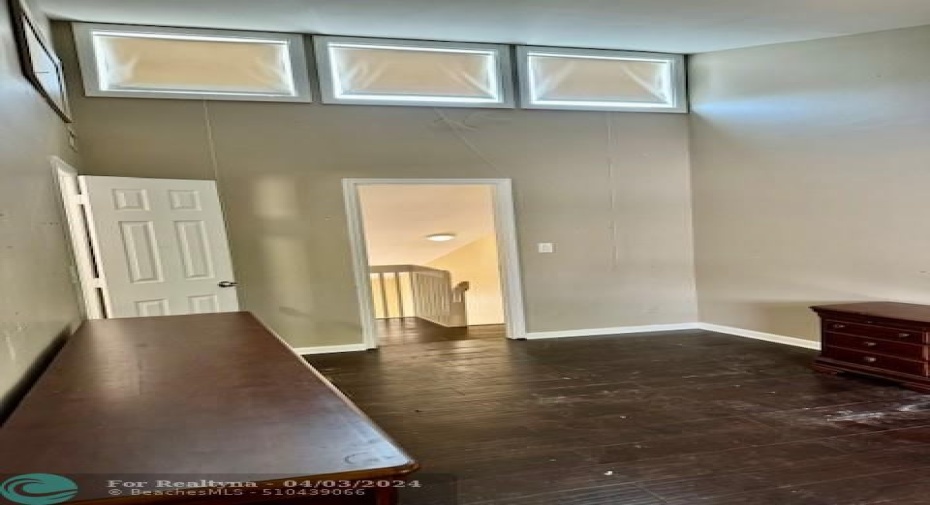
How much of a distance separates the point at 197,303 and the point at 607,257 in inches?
148

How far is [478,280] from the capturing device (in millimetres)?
7598

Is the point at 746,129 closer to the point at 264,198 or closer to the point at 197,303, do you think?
the point at 264,198

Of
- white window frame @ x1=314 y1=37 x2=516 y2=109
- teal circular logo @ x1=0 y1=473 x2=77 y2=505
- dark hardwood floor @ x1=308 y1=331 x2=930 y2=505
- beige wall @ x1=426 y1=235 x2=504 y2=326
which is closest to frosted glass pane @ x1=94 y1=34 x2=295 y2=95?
white window frame @ x1=314 y1=37 x2=516 y2=109

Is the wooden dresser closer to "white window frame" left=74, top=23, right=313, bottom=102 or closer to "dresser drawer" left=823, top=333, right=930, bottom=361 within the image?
"dresser drawer" left=823, top=333, right=930, bottom=361

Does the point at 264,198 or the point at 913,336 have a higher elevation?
the point at 264,198

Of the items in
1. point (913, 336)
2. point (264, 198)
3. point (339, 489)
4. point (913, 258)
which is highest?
point (264, 198)

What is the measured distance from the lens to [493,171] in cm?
443

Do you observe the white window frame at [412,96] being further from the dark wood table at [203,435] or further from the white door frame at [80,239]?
the dark wood table at [203,435]

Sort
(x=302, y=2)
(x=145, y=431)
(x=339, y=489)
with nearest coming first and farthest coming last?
(x=339, y=489) → (x=145, y=431) → (x=302, y=2)

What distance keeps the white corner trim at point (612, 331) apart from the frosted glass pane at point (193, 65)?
327 centimetres

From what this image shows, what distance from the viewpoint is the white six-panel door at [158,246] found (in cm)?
307

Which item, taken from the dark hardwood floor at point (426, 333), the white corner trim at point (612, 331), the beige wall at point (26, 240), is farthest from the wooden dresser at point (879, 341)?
the beige wall at point (26, 240)

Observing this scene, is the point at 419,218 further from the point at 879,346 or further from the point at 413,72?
the point at 879,346

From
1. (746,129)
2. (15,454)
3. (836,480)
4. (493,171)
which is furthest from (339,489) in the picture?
(746,129)
